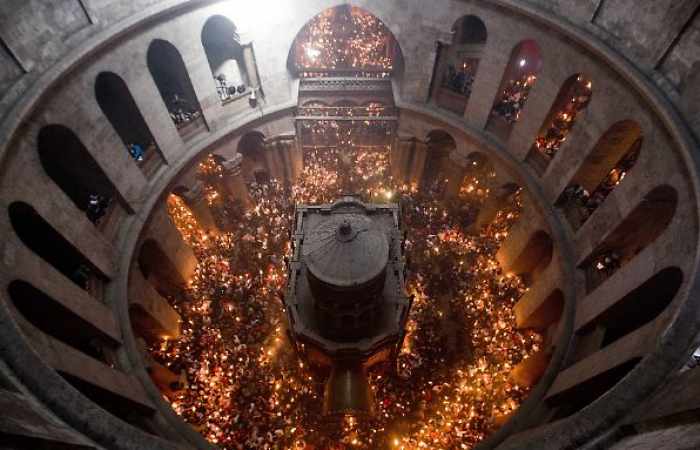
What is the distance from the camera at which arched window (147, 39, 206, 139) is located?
16562mm

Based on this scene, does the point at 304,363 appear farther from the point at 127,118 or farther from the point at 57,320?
the point at 127,118

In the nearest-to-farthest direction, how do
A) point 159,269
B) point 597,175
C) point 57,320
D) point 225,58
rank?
point 57,320 < point 597,175 < point 159,269 < point 225,58

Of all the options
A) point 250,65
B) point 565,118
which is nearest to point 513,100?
point 565,118

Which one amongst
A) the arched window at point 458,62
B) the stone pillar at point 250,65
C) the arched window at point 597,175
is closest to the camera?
the arched window at point 597,175

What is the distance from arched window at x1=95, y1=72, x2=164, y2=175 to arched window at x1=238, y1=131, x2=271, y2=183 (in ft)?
16.1

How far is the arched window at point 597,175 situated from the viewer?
13625 mm

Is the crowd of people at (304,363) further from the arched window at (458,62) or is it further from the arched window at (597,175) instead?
the arched window at (458,62)

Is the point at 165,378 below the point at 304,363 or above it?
below

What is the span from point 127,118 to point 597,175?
57.6ft

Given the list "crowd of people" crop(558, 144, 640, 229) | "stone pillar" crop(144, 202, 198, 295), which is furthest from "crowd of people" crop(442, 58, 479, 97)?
"stone pillar" crop(144, 202, 198, 295)

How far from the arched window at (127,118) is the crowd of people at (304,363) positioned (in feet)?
14.3

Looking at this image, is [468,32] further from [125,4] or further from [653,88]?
[125,4]

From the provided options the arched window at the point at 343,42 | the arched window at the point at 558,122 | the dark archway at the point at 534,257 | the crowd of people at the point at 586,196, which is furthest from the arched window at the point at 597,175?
the arched window at the point at 343,42

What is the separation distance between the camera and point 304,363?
629 inches
